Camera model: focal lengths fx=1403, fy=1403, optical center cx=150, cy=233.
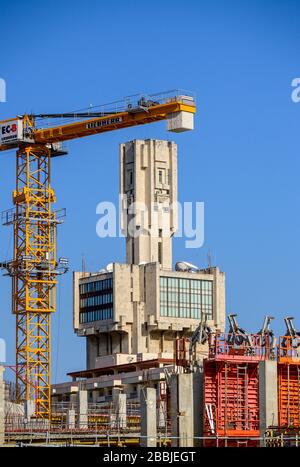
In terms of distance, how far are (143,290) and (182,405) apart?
95799 millimetres

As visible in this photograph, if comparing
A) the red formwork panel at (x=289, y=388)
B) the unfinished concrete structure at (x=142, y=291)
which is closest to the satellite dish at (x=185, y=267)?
the unfinished concrete structure at (x=142, y=291)

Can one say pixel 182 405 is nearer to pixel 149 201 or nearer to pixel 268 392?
pixel 268 392

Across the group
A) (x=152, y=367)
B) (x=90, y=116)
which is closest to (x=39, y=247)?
(x=90, y=116)

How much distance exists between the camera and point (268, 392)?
71188 millimetres

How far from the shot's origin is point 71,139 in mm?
131000

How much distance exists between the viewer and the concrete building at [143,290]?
164 meters

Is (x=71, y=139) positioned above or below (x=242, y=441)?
above

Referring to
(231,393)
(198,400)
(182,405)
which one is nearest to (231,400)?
(231,393)

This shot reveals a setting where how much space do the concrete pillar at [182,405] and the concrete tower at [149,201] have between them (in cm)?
9699

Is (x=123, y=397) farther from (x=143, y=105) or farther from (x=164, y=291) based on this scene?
(x=164, y=291)

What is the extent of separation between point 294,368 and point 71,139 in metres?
58.8

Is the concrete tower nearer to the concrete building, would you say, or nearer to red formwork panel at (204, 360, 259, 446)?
the concrete building

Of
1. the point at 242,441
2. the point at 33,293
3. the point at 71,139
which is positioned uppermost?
the point at 71,139

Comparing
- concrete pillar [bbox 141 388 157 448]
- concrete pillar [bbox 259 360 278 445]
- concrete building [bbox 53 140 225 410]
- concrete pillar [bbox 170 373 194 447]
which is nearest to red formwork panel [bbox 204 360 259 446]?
concrete pillar [bbox 170 373 194 447]
